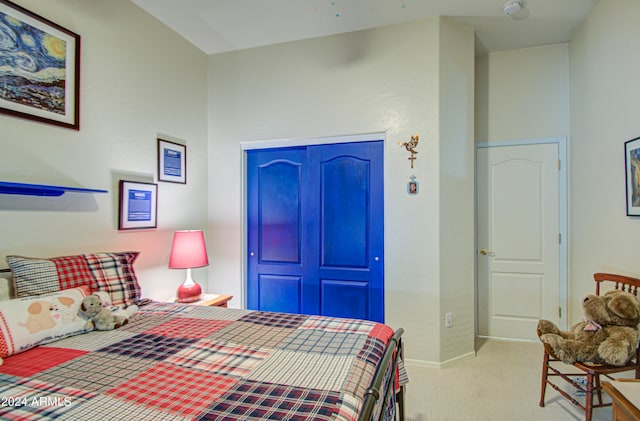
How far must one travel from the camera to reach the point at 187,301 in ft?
9.01

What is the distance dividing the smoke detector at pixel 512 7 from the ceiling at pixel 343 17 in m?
0.04

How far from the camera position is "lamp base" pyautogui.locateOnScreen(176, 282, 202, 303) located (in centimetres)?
276

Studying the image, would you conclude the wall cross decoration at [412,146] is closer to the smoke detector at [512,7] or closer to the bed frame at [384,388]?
the smoke detector at [512,7]

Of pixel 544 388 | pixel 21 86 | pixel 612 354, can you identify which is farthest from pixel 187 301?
pixel 612 354

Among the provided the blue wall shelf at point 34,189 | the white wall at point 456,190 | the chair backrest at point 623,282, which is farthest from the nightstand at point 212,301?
the chair backrest at point 623,282

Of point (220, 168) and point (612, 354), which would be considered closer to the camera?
point (612, 354)

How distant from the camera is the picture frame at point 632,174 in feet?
6.81

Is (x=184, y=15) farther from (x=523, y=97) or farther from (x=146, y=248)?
(x=523, y=97)

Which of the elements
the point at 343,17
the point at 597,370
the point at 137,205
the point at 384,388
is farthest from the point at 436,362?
the point at 343,17

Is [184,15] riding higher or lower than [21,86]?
higher

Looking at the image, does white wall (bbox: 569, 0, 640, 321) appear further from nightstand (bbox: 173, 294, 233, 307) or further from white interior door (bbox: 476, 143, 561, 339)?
nightstand (bbox: 173, 294, 233, 307)

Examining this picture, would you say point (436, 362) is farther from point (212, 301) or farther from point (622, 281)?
point (212, 301)

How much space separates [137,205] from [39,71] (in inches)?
41.4

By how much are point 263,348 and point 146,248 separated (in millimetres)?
1754
